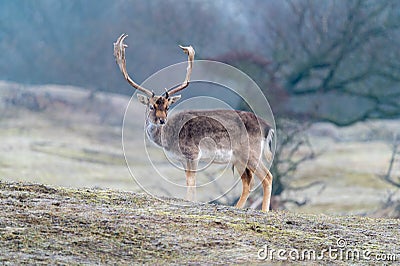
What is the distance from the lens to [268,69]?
3375 cm

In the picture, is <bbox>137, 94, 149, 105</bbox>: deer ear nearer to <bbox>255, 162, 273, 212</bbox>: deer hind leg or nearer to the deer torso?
the deer torso

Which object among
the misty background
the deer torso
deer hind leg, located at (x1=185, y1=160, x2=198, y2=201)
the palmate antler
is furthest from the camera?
the misty background

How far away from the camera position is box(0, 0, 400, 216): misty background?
104ft

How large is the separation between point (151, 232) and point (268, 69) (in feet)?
81.0

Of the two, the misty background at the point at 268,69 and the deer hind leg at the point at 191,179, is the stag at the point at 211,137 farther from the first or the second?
the misty background at the point at 268,69

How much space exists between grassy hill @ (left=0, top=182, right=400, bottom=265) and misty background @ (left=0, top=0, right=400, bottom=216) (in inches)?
735

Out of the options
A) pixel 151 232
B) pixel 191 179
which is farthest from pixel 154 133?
pixel 151 232

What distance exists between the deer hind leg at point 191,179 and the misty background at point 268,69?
51.8ft

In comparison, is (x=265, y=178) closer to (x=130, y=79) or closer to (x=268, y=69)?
(x=130, y=79)

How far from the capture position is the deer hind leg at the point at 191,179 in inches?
528

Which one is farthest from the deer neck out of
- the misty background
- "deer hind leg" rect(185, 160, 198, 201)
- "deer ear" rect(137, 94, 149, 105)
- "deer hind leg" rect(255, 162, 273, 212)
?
the misty background

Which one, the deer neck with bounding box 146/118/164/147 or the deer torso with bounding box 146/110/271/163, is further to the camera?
the deer neck with bounding box 146/118/164/147

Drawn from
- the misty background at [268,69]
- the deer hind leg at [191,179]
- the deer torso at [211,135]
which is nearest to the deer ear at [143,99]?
the deer torso at [211,135]

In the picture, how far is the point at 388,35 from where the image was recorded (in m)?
35.4
